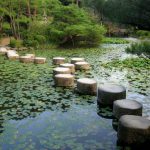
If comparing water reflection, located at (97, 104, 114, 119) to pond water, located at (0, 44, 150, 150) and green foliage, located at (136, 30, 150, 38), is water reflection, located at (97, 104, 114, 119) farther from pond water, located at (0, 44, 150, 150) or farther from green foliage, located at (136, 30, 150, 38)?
green foliage, located at (136, 30, 150, 38)

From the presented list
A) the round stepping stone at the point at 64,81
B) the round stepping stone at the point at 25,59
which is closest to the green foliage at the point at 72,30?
the round stepping stone at the point at 25,59

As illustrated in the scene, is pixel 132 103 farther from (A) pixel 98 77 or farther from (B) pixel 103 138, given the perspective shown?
(A) pixel 98 77

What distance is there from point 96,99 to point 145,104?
1.61 metres

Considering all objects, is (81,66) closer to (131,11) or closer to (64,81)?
(64,81)

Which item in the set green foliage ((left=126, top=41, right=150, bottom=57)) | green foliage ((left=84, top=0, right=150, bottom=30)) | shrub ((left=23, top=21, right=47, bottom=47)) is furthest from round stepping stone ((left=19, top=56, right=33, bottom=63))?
green foliage ((left=84, top=0, right=150, bottom=30))

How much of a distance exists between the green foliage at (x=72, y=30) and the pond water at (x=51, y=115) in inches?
397

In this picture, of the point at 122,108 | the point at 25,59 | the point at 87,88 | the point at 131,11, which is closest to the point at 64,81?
the point at 87,88

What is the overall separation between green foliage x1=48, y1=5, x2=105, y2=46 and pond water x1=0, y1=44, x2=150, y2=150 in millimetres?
10073

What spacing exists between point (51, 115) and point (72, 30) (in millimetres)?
14532

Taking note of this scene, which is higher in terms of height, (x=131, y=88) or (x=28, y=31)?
(x=28, y=31)

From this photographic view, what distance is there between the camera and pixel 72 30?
21375mm

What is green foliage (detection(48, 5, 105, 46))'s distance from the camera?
854 inches

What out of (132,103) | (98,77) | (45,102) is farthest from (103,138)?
(98,77)

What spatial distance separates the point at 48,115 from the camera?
762 cm
